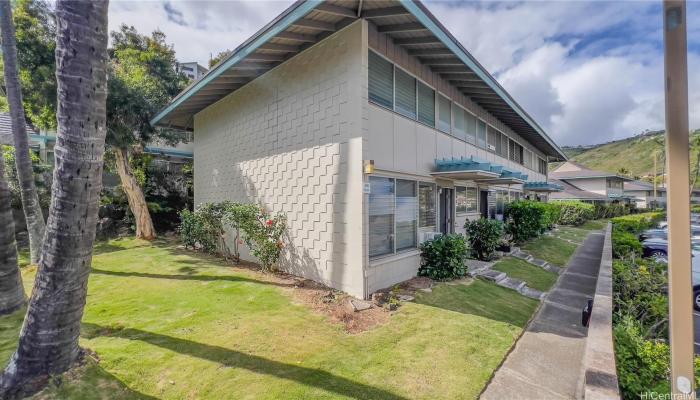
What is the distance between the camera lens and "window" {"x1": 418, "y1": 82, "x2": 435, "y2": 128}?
792cm

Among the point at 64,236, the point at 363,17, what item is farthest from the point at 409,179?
the point at 64,236

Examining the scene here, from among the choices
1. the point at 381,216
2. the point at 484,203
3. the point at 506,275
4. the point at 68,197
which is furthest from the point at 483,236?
the point at 68,197

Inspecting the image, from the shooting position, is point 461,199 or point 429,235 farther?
point 461,199

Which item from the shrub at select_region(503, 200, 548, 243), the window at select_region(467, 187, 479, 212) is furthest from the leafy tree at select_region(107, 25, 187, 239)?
the shrub at select_region(503, 200, 548, 243)

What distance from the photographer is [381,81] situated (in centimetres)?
658

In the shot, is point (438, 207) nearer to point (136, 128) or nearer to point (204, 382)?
point (204, 382)

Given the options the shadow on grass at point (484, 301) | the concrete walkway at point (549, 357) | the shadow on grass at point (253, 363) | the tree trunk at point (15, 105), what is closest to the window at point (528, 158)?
the concrete walkway at point (549, 357)

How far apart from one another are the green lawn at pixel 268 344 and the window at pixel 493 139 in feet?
25.1

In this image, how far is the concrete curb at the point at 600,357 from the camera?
2766mm

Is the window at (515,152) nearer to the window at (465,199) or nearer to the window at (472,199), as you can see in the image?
the window at (472,199)

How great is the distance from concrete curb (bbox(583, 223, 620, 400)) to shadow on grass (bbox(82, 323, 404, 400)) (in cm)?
191

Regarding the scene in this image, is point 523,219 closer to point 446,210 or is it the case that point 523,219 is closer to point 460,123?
point 446,210

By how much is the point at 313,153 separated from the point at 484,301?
500 centimetres

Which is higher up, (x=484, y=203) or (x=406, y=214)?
(x=484, y=203)
